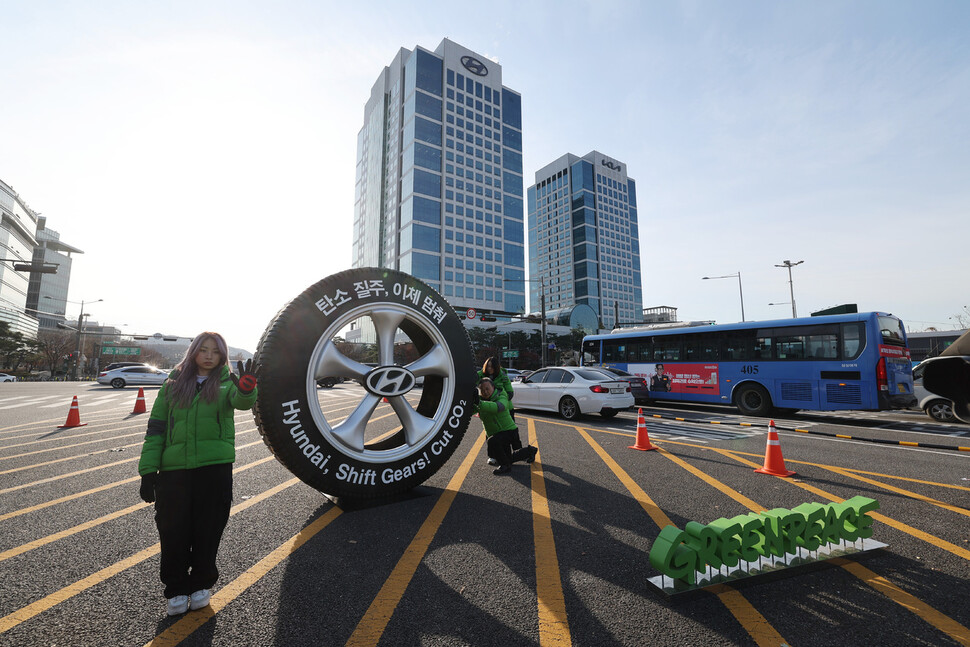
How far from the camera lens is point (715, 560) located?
2686 millimetres

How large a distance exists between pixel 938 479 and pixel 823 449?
1971mm

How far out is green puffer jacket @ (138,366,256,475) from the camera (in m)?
2.53

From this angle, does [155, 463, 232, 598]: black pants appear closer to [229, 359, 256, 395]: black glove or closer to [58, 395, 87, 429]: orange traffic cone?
[229, 359, 256, 395]: black glove

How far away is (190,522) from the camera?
2.56m

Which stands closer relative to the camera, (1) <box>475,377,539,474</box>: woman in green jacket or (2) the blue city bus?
(1) <box>475,377,539,474</box>: woman in green jacket

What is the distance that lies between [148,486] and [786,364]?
45.8 feet

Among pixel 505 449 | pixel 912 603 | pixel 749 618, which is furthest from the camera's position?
pixel 505 449

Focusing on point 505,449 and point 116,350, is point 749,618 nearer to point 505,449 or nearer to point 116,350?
point 505,449

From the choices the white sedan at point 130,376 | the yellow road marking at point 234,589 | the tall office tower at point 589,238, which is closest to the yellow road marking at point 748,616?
the yellow road marking at point 234,589

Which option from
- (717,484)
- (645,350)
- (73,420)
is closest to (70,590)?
(717,484)

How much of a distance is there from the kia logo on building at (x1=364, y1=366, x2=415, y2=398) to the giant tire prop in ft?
0.03

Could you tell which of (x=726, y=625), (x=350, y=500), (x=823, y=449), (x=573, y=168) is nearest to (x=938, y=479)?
(x=823, y=449)

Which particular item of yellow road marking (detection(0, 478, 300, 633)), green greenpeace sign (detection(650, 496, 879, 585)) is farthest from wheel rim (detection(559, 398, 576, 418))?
yellow road marking (detection(0, 478, 300, 633))

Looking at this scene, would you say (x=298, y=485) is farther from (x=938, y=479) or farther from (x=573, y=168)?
(x=573, y=168)
